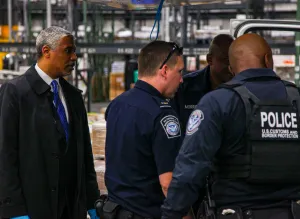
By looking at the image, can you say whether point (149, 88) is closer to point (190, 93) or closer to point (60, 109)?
point (60, 109)

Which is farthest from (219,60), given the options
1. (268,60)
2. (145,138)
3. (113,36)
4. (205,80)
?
(113,36)

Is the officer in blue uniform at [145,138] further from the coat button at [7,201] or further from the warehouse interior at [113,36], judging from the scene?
the warehouse interior at [113,36]

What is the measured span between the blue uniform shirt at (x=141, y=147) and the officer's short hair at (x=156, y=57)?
0.08m

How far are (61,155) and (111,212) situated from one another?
25.4 inches

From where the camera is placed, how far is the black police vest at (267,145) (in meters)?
2.88

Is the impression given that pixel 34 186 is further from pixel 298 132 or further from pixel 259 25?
pixel 259 25

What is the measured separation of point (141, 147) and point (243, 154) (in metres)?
0.54

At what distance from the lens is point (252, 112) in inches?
113

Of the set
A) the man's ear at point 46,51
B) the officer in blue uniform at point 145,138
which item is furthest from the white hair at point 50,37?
the officer in blue uniform at point 145,138

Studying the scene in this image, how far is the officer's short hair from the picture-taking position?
3246 millimetres

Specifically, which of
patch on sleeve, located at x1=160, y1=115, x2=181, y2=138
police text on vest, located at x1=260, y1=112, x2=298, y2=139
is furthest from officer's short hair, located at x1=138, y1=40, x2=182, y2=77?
police text on vest, located at x1=260, y1=112, x2=298, y2=139

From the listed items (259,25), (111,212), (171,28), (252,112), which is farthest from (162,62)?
(171,28)

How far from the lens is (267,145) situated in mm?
2883

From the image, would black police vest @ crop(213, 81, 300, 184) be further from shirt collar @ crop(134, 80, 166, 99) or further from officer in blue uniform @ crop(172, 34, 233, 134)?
officer in blue uniform @ crop(172, 34, 233, 134)
